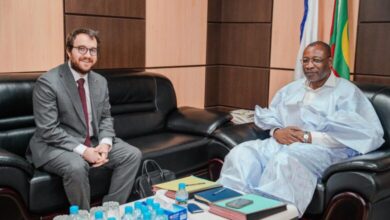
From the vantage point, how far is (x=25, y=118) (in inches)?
114

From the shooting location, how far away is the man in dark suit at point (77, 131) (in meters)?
2.54

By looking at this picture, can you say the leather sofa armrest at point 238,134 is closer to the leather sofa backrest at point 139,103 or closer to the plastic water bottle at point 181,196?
the leather sofa backrest at point 139,103

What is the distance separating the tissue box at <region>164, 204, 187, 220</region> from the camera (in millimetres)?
1848

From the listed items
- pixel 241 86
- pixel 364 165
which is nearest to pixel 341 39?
pixel 241 86

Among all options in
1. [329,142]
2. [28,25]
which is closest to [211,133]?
[329,142]

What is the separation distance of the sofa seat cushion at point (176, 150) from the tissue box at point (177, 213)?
1.10m

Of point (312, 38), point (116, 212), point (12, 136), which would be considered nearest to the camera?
point (116, 212)

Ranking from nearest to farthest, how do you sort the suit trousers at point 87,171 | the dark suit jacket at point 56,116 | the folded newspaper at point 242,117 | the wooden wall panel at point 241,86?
the suit trousers at point 87,171 < the dark suit jacket at point 56,116 < the folded newspaper at point 242,117 < the wooden wall panel at point 241,86

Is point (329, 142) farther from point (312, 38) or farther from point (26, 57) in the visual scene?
point (26, 57)

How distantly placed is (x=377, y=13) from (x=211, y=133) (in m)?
1.68

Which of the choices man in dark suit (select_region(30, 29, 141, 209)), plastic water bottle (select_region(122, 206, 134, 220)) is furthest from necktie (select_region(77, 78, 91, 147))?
plastic water bottle (select_region(122, 206, 134, 220))

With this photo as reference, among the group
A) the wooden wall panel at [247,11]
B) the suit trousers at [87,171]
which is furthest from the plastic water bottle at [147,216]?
the wooden wall panel at [247,11]

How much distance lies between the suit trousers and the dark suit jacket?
0.27 feet

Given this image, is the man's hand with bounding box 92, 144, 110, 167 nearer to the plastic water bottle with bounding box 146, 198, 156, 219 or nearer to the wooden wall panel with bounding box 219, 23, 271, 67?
the plastic water bottle with bounding box 146, 198, 156, 219
